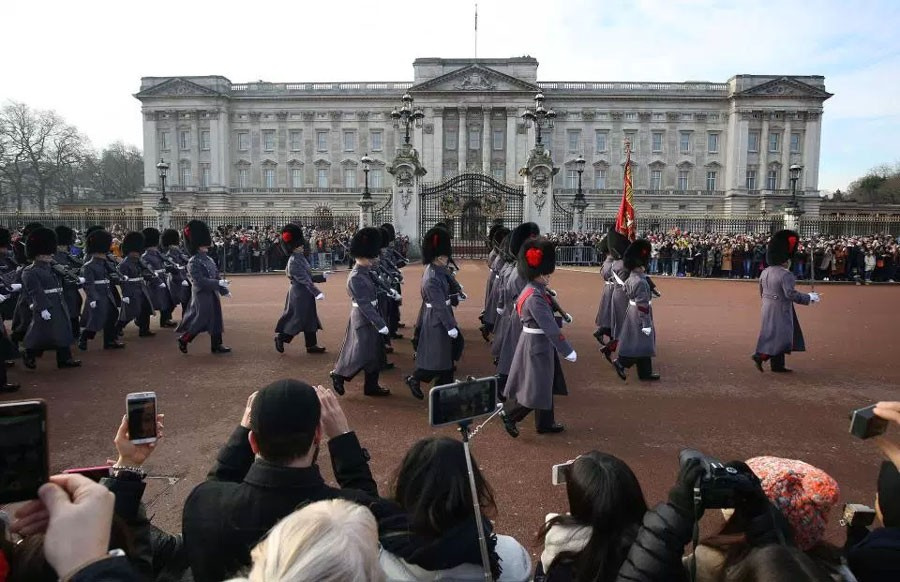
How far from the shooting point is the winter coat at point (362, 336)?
24.1 feet

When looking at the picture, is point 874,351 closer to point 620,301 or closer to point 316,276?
point 620,301

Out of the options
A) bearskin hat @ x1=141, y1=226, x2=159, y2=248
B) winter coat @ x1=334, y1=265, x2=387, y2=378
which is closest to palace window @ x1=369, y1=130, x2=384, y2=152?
bearskin hat @ x1=141, y1=226, x2=159, y2=248

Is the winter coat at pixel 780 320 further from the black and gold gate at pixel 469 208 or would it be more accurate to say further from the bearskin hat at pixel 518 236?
the black and gold gate at pixel 469 208

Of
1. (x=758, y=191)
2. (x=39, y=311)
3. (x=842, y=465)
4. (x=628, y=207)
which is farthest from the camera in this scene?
(x=758, y=191)

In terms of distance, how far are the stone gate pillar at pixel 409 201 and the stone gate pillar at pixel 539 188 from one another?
464 centimetres

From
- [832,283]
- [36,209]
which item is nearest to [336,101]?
[36,209]

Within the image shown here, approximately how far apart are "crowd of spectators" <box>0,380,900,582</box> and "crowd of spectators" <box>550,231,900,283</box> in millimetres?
21703

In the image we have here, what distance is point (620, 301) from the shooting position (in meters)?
9.70

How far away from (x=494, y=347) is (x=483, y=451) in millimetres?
3252

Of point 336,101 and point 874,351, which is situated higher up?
point 336,101

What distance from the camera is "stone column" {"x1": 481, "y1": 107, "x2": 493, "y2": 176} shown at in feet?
184

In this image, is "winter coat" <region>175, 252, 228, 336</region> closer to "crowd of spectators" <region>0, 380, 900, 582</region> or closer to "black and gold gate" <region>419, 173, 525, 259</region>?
"crowd of spectators" <region>0, 380, 900, 582</region>

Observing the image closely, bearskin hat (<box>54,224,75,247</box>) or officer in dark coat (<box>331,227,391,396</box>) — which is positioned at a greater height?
bearskin hat (<box>54,224,75,247</box>)

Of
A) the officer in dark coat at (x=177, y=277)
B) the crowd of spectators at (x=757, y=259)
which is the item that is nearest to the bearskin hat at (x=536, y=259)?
the officer in dark coat at (x=177, y=277)
